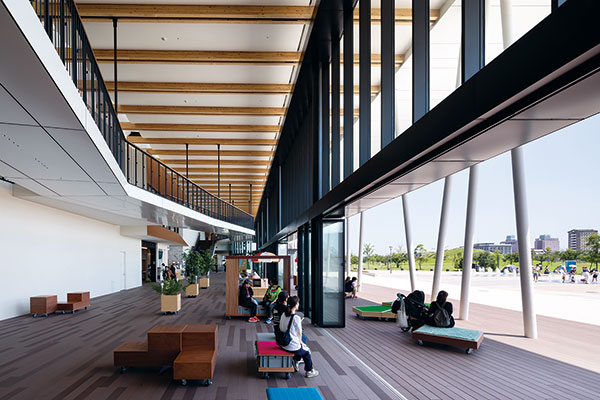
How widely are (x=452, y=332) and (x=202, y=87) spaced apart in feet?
33.6

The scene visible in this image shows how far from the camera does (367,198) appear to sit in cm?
872

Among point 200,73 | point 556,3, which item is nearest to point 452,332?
point 556,3

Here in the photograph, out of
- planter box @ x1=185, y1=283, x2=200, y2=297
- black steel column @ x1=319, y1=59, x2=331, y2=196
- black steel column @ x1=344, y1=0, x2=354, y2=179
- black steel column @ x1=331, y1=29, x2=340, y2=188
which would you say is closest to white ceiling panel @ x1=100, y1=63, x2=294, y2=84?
black steel column @ x1=319, y1=59, x2=331, y2=196

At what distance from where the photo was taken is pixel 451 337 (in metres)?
9.09

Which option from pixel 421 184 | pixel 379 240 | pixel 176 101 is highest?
pixel 176 101

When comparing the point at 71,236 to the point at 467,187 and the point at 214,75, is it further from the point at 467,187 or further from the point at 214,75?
the point at 467,187

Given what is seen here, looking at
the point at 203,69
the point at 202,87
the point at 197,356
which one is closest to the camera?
the point at 197,356

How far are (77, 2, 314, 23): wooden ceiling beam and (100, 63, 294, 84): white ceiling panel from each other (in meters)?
3.07

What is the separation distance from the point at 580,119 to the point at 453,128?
947 millimetres

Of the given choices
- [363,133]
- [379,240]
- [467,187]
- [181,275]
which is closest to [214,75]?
[363,133]

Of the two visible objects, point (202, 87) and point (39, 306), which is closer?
point (39, 306)

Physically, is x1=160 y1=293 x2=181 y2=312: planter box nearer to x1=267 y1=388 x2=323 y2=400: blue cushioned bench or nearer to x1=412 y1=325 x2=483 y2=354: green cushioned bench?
x1=412 y1=325 x2=483 y2=354: green cushioned bench

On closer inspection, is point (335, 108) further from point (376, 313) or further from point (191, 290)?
point (191, 290)

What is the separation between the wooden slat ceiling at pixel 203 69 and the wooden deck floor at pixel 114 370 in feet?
20.2
